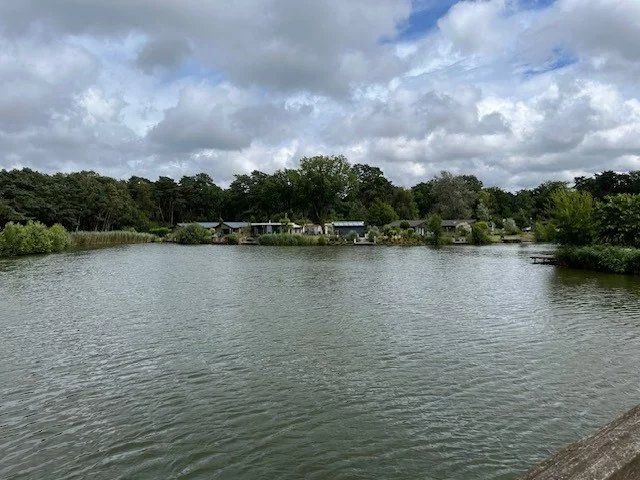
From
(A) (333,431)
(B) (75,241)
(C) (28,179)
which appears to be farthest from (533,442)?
(C) (28,179)

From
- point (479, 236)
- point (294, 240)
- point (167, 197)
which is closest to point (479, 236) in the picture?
point (479, 236)

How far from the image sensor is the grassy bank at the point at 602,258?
3712cm

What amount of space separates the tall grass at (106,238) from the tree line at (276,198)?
1175 centimetres

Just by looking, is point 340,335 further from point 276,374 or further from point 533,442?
point 533,442

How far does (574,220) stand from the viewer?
4516 centimetres

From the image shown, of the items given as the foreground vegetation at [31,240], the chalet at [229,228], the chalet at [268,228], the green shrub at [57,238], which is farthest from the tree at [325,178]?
the green shrub at [57,238]

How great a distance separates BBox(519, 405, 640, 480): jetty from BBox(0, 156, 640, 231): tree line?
3616 inches

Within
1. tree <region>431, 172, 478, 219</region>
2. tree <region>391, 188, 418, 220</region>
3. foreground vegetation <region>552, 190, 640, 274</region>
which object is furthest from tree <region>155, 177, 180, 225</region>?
foreground vegetation <region>552, 190, 640, 274</region>

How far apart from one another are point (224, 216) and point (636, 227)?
114650 mm

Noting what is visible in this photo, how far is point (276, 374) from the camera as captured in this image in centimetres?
1297

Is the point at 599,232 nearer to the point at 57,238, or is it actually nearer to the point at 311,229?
the point at 57,238

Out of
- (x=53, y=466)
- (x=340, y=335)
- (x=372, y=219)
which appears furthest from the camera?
(x=372, y=219)

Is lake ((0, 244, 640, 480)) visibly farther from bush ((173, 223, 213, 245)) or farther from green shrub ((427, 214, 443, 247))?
bush ((173, 223, 213, 245))

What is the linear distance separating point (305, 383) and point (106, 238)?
82.2 m
